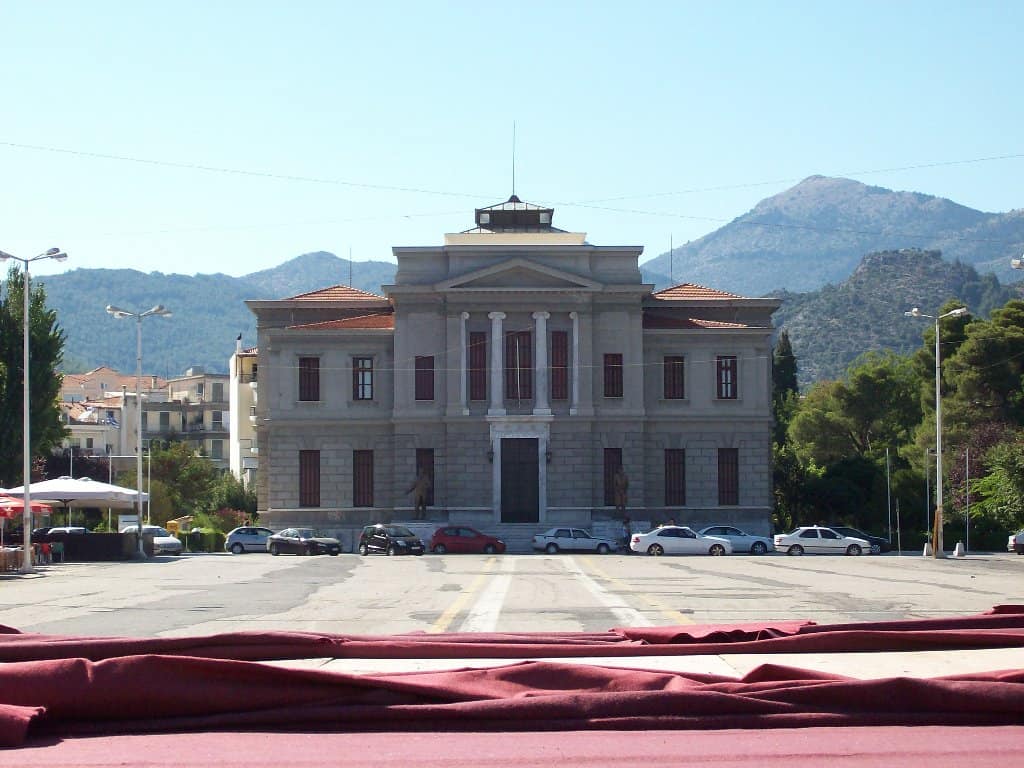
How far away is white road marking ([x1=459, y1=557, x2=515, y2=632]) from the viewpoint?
16.8 metres

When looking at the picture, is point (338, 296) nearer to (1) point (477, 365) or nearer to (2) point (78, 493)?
(1) point (477, 365)

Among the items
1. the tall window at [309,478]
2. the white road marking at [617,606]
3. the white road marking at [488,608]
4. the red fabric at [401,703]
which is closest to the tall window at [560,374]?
the tall window at [309,478]

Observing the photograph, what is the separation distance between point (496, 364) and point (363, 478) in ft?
28.2

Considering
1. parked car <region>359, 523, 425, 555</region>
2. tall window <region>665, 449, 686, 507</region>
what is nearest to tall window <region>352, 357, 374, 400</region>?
parked car <region>359, 523, 425, 555</region>

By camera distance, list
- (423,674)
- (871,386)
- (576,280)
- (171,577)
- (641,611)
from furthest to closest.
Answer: (871,386), (576,280), (171,577), (641,611), (423,674)

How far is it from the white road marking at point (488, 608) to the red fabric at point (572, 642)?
7.02m

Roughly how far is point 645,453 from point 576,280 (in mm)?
8996

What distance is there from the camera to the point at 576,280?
66.4 metres

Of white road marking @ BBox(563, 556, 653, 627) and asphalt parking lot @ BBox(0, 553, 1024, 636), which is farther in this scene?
asphalt parking lot @ BBox(0, 553, 1024, 636)

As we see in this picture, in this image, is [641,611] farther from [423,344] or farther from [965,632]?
[423,344]

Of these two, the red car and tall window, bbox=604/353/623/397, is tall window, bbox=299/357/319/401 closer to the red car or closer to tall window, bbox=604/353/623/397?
the red car

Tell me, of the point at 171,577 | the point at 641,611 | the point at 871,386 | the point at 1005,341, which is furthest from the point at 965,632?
the point at 871,386

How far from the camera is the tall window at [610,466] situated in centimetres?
6806

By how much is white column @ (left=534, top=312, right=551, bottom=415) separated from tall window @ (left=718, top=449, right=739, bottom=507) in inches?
347
